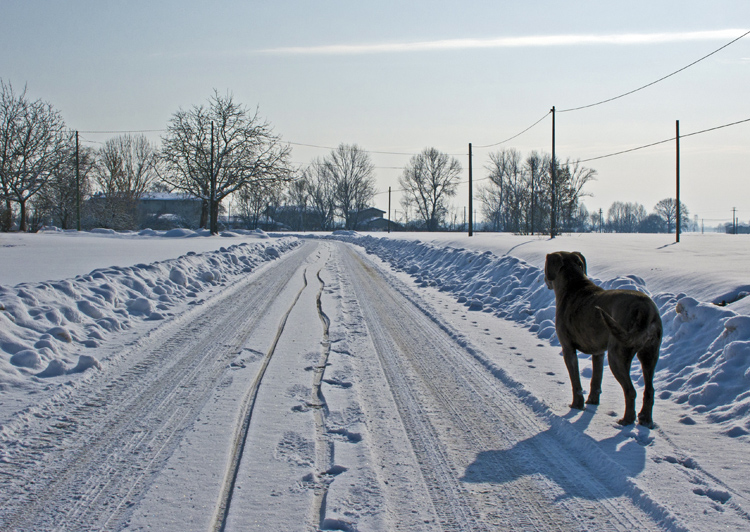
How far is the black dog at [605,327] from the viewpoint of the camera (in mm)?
3660

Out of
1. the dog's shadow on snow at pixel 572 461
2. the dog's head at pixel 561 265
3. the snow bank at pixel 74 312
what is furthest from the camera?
the snow bank at pixel 74 312

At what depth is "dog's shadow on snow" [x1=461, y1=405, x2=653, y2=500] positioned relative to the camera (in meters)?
3.10

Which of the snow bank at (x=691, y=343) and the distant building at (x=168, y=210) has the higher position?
the distant building at (x=168, y=210)

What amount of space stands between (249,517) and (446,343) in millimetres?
4344

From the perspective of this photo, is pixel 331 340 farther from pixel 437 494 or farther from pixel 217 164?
pixel 217 164

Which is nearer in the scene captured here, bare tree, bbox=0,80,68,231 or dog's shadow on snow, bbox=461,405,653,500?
dog's shadow on snow, bbox=461,405,653,500

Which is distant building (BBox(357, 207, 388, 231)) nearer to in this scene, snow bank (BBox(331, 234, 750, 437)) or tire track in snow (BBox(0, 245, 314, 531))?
snow bank (BBox(331, 234, 750, 437))

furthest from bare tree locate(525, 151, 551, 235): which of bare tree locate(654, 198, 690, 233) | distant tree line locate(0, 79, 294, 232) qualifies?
bare tree locate(654, 198, 690, 233)

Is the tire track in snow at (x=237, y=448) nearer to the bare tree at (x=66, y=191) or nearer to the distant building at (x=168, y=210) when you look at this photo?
the bare tree at (x=66, y=191)

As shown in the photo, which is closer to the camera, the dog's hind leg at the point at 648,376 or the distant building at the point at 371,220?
the dog's hind leg at the point at 648,376

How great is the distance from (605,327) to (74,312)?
6687mm

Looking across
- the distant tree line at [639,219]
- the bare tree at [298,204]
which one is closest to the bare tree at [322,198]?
the bare tree at [298,204]

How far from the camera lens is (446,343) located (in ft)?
22.0

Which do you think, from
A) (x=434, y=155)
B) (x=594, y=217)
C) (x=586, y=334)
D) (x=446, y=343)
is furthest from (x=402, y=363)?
(x=594, y=217)
